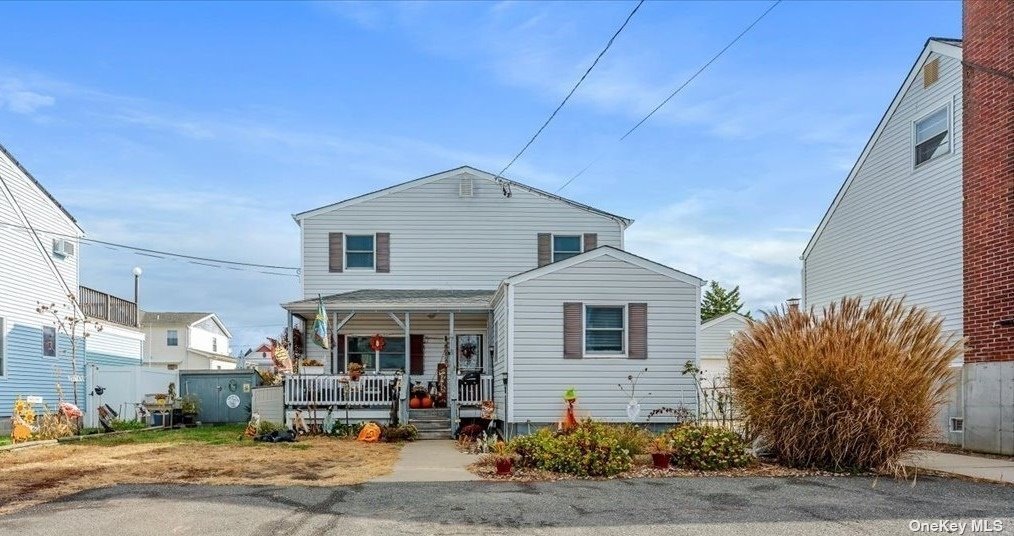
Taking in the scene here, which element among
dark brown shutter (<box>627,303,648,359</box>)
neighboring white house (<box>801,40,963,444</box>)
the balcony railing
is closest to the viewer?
neighboring white house (<box>801,40,963,444</box>)

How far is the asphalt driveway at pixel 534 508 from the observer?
7.64 metres

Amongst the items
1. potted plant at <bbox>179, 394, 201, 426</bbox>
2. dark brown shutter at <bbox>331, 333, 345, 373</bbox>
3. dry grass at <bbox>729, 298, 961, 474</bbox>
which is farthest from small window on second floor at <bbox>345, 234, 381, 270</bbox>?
dry grass at <bbox>729, 298, 961, 474</bbox>

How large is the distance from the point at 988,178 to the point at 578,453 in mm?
8677

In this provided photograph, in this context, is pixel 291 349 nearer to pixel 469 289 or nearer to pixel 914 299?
pixel 469 289

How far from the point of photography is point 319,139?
16.3 m

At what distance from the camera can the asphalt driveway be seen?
7.64 metres

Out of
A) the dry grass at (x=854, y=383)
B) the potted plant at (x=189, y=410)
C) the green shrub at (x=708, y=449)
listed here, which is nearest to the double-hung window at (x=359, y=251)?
the potted plant at (x=189, y=410)

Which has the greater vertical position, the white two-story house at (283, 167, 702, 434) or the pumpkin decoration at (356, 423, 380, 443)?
the white two-story house at (283, 167, 702, 434)

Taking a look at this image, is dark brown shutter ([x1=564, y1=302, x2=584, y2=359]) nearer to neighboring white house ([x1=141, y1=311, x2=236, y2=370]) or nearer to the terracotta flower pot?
the terracotta flower pot

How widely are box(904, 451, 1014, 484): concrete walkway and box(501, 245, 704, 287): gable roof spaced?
5.46m

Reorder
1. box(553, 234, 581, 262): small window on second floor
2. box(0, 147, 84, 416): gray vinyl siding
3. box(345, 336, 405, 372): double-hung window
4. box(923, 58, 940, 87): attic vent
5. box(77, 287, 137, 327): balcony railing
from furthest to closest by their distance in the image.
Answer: box(77, 287, 137, 327): balcony railing
box(553, 234, 581, 262): small window on second floor
box(345, 336, 405, 372): double-hung window
box(0, 147, 84, 416): gray vinyl siding
box(923, 58, 940, 87): attic vent

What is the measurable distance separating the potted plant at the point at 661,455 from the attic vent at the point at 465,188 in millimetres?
11778

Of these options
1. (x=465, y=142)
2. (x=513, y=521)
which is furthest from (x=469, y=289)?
(x=513, y=521)

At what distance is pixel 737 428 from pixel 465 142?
38.0 feet
